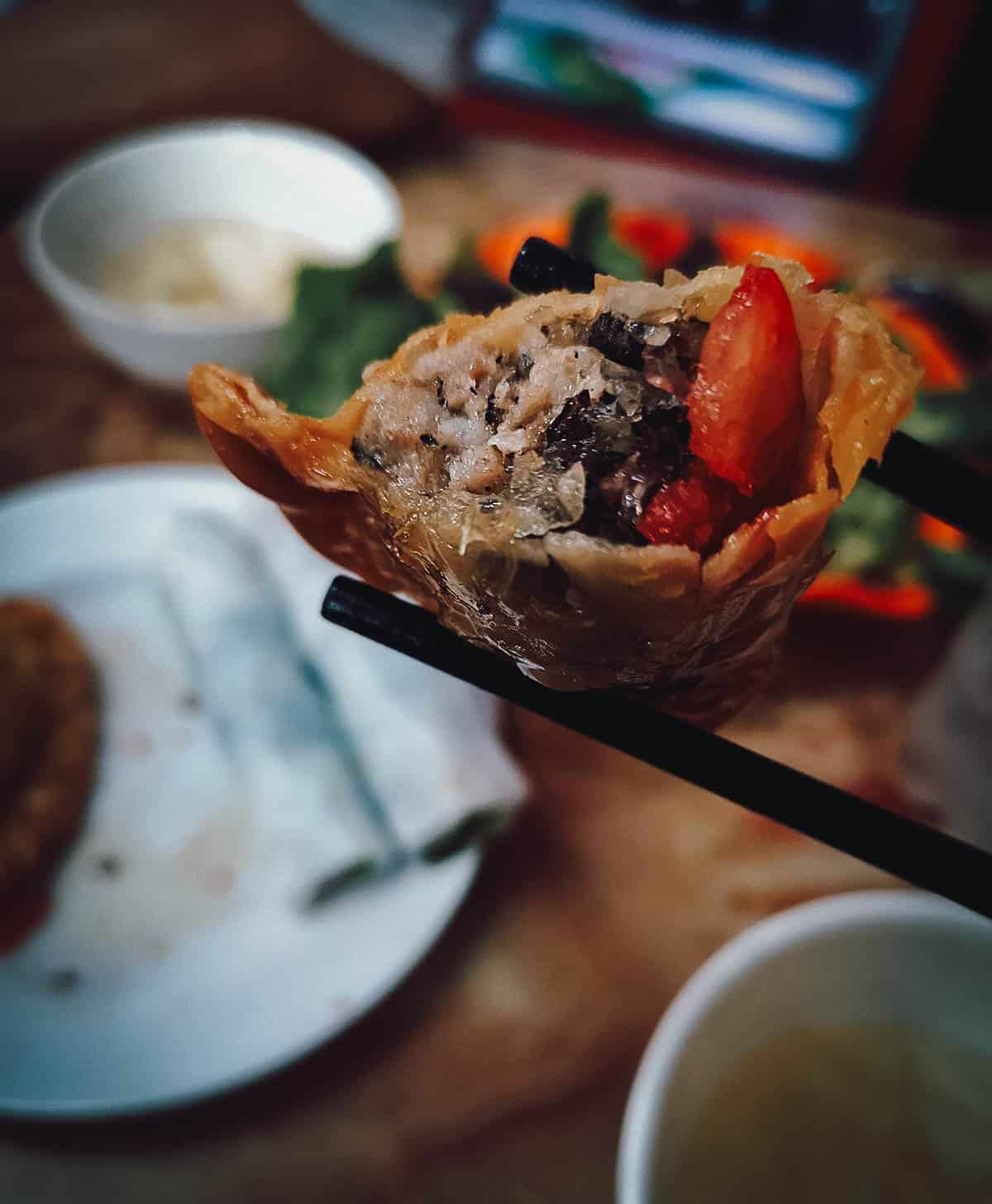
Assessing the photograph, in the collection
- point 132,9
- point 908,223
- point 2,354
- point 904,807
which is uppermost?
point 908,223

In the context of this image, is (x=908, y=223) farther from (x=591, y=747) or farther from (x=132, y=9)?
(x=132, y=9)

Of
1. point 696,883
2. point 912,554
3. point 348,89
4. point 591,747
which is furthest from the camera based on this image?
point 348,89

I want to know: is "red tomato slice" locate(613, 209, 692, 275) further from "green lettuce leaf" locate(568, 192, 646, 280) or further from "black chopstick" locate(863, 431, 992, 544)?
"black chopstick" locate(863, 431, 992, 544)

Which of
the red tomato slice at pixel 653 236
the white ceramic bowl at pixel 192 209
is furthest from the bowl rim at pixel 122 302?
the red tomato slice at pixel 653 236

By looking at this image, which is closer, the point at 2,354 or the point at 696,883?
the point at 696,883

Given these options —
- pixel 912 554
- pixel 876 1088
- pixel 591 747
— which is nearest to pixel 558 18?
pixel 912 554

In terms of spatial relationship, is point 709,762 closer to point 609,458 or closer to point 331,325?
point 609,458

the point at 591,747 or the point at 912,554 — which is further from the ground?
the point at 912,554

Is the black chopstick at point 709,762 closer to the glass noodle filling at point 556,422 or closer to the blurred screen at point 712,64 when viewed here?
the glass noodle filling at point 556,422
